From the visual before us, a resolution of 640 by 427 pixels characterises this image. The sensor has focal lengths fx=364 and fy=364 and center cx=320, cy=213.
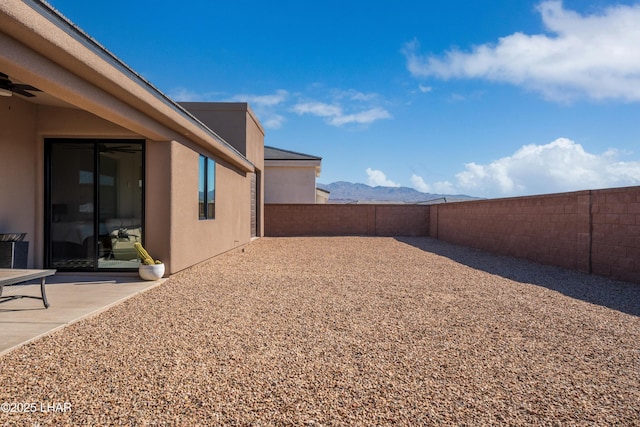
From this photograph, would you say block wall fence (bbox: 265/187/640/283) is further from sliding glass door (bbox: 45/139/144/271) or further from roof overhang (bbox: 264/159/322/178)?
sliding glass door (bbox: 45/139/144/271)

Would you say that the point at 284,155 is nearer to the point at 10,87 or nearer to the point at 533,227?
the point at 533,227

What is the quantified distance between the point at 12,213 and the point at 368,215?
49.5 feet

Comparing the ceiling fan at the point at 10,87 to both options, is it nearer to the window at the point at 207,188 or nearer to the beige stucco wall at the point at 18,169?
the beige stucco wall at the point at 18,169

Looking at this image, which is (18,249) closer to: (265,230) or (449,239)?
(265,230)

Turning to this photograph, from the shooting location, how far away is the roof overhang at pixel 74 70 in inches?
126

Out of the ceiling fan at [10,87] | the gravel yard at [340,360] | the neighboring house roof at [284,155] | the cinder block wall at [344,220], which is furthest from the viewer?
the neighboring house roof at [284,155]

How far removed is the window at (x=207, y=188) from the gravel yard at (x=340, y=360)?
2.86 m

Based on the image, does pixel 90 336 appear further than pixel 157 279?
No

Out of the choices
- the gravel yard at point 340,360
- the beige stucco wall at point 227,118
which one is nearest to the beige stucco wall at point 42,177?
the gravel yard at point 340,360

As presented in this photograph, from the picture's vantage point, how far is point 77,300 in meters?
5.12

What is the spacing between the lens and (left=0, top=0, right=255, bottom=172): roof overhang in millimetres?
3205

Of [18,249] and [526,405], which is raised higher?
[18,249]

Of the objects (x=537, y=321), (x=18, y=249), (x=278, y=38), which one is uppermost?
(x=278, y=38)

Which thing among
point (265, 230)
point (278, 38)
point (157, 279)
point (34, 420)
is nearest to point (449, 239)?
point (265, 230)
